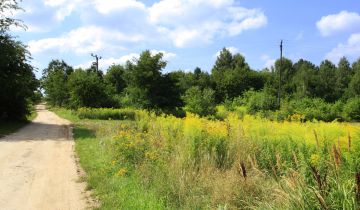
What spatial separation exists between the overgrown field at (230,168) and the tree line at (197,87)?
3100 cm

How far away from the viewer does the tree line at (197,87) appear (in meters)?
45.5

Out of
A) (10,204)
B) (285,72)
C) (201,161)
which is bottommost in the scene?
(10,204)

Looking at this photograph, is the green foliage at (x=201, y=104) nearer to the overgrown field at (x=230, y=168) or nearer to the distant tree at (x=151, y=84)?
the distant tree at (x=151, y=84)

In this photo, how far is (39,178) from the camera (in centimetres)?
1090

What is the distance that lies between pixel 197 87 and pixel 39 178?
3878cm

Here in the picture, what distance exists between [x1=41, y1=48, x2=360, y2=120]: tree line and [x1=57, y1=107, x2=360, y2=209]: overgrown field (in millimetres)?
30996

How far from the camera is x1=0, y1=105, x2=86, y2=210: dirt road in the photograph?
8.54m

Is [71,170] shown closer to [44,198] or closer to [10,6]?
[44,198]

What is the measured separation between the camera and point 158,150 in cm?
1012

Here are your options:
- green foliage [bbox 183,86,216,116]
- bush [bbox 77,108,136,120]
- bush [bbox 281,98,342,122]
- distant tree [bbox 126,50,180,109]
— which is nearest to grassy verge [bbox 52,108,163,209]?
bush [bbox 77,108,136,120]

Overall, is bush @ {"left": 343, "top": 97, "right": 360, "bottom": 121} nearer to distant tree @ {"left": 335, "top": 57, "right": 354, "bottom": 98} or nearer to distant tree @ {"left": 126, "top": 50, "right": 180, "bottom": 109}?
distant tree @ {"left": 126, "top": 50, "right": 180, "bottom": 109}

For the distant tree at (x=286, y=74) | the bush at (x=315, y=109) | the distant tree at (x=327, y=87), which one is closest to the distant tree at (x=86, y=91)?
the bush at (x=315, y=109)

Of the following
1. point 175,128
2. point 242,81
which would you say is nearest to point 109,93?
point 242,81

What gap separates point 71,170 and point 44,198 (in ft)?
10.9
